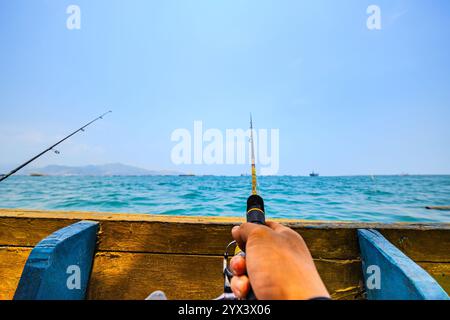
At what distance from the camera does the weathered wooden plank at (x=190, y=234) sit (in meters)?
1.41

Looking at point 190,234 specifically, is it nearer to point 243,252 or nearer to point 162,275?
point 162,275

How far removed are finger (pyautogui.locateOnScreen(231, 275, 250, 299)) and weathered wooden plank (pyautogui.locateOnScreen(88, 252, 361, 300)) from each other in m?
0.78

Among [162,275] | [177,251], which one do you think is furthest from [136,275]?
[177,251]

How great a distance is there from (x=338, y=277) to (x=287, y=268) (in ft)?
3.52

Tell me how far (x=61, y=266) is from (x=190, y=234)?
74cm

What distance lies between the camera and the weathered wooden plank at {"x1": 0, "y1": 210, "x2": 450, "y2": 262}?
4.64 feet

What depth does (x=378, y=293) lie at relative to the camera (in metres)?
1.21

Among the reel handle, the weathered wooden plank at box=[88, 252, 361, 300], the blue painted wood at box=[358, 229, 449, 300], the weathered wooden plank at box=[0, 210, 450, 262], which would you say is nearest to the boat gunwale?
the weathered wooden plank at box=[0, 210, 450, 262]

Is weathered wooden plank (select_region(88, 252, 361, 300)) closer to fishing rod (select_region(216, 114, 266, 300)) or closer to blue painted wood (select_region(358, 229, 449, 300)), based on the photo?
blue painted wood (select_region(358, 229, 449, 300))

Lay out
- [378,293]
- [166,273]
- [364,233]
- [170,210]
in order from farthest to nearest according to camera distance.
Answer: [170,210]
[166,273]
[364,233]
[378,293]

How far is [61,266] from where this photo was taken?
114 cm

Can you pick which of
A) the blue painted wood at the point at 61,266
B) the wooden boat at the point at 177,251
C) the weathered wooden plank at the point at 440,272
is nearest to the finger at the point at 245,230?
the wooden boat at the point at 177,251
